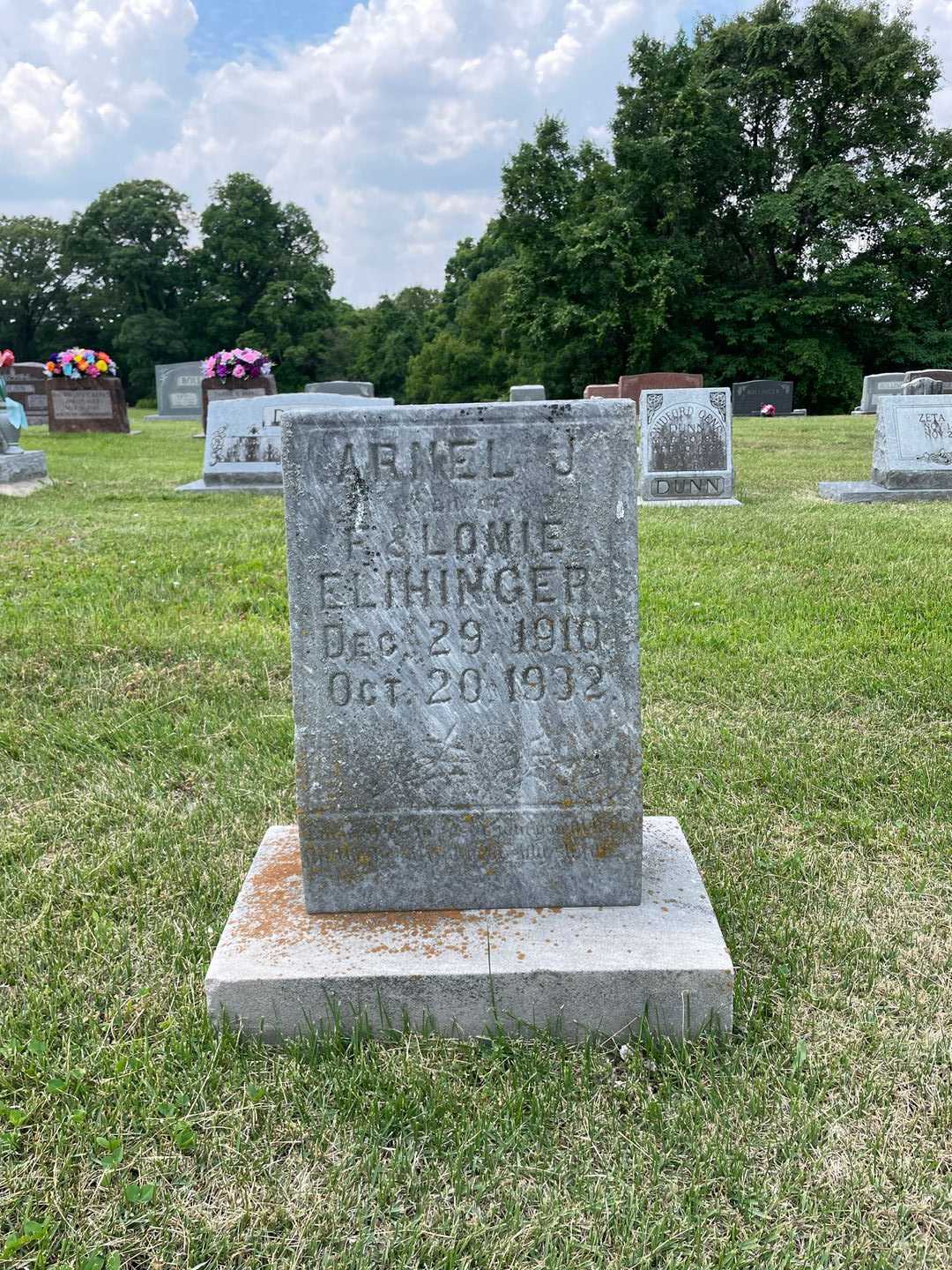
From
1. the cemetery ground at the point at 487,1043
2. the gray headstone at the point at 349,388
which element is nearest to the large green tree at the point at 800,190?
the gray headstone at the point at 349,388

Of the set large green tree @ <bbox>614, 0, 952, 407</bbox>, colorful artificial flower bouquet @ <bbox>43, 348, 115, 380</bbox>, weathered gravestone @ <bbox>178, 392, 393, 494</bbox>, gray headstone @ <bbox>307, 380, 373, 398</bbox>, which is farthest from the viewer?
large green tree @ <bbox>614, 0, 952, 407</bbox>

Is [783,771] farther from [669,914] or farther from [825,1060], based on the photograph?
[825,1060]

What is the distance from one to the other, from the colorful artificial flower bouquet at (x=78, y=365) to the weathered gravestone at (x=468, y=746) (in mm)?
17407

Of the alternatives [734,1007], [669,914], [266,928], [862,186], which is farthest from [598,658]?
[862,186]

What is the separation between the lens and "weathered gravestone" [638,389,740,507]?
966 cm

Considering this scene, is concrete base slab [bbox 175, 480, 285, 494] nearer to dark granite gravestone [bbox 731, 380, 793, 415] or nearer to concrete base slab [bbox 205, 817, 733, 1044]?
concrete base slab [bbox 205, 817, 733, 1044]

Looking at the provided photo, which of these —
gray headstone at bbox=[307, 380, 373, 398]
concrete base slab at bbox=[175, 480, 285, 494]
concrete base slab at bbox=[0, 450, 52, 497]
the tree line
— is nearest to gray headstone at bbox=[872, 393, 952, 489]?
concrete base slab at bbox=[175, 480, 285, 494]

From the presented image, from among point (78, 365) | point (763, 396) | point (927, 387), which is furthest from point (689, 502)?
point (763, 396)

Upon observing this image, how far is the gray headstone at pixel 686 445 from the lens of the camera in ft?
31.8

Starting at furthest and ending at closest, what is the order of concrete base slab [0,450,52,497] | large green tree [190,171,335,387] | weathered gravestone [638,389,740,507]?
large green tree [190,171,335,387] < concrete base slab [0,450,52,497] < weathered gravestone [638,389,740,507]

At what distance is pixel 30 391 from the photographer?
22.5 metres

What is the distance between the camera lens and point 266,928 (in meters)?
2.30

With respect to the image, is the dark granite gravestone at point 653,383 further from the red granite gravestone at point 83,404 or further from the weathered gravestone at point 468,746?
the weathered gravestone at point 468,746

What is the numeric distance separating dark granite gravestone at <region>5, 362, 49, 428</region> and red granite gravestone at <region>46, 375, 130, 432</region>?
13.3 ft
